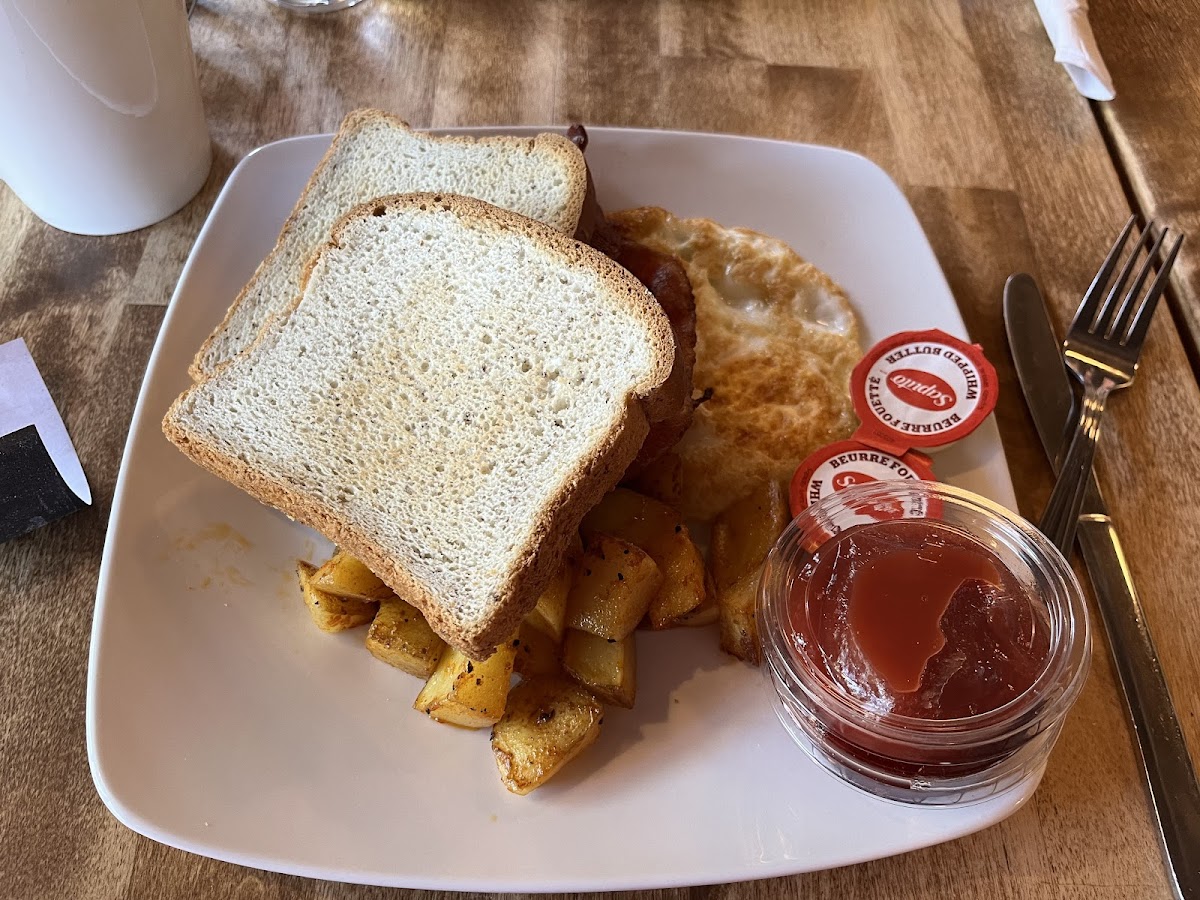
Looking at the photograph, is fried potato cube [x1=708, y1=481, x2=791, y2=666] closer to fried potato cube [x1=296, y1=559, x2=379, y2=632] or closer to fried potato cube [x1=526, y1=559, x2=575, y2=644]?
fried potato cube [x1=526, y1=559, x2=575, y2=644]

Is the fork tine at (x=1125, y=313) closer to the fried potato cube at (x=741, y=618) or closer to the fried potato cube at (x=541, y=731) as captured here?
the fried potato cube at (x=741, y=618)

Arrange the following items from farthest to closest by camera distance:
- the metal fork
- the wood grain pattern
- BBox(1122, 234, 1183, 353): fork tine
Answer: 1. the wood grain pattern
2. BBox(1122, 234, 1183, 353): fork tine
3. the metal fork

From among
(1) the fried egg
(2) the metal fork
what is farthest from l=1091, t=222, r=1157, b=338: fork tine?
(1) the fried egg

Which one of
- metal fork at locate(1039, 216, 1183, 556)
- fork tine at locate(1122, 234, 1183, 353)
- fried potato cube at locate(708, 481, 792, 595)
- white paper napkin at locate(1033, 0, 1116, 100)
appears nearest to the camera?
fried potato cube at locate(708, 481, 792, 595)

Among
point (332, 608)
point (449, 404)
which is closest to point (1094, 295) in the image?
point (449, 404)

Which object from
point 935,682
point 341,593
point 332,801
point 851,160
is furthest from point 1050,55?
point 332,801

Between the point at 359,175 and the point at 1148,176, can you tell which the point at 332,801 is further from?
the point at 1148,176

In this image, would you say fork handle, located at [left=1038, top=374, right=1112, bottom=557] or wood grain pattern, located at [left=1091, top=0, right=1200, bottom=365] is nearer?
fork handle, located at [left=1038, top=374, right=1112, bottom=557]
